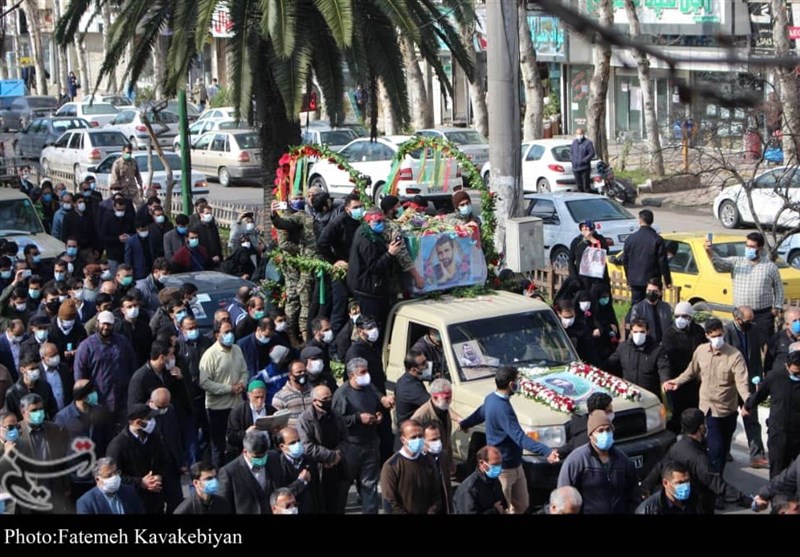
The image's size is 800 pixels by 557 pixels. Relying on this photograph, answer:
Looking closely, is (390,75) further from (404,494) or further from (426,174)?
(404,494)

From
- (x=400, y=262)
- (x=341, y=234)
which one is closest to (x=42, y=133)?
(x=341, y=234)

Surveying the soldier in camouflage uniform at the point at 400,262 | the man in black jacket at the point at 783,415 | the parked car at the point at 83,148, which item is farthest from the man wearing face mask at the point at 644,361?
the parked car at the point at 83,148

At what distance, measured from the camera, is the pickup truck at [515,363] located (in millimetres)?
10406

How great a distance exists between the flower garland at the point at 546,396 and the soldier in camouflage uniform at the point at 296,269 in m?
3.44

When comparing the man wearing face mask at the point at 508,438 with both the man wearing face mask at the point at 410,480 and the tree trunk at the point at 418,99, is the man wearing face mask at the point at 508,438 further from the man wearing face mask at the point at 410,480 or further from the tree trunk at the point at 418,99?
the tree trunk at the point at 418,99

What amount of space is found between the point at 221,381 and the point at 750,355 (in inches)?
199

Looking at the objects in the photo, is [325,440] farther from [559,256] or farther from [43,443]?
[559,256]

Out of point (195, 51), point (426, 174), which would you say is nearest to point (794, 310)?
point (426, 174)

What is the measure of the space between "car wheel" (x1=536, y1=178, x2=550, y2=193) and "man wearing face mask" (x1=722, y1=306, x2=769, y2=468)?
17.0m

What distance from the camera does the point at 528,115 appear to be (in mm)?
34969

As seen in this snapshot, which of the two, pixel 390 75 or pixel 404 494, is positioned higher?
pixel 390 75

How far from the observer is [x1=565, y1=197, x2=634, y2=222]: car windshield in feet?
69.7

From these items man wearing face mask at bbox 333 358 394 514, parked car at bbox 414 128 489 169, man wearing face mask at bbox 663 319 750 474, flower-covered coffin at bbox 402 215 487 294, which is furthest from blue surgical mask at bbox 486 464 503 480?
parked car at bbox 414 128 489 169

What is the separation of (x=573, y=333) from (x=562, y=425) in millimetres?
2263
